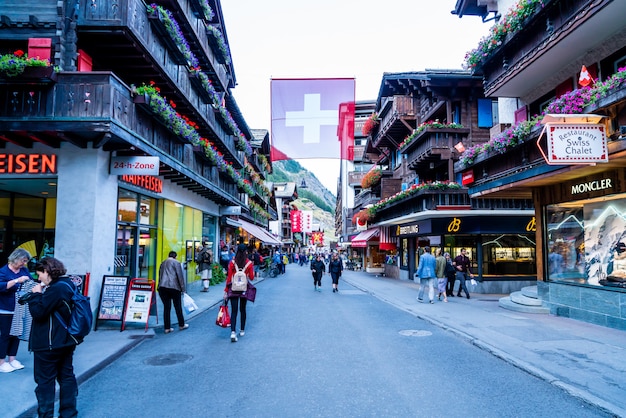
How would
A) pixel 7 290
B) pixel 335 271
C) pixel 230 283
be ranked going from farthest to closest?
1. pixel 335 271
2. pixel 230 283
3. pixel 7 290

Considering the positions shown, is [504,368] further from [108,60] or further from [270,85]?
[108,60]

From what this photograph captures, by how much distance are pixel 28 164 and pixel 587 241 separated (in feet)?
45.9

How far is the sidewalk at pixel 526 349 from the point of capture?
537 centimetres

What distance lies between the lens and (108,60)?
1223 centimetres

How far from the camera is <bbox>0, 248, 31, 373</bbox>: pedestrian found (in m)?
5.87

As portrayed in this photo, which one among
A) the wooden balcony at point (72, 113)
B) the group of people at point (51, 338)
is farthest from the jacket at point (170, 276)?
the group of people at point (51, 338)

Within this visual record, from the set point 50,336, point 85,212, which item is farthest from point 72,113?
point 50,336

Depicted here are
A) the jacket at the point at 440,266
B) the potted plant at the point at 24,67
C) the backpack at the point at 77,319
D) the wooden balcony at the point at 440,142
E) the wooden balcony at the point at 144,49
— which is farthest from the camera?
the wooden balcony at the point at 440,142

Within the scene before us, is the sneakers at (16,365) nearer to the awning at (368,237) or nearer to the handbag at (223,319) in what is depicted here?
the handbag at (223,319)

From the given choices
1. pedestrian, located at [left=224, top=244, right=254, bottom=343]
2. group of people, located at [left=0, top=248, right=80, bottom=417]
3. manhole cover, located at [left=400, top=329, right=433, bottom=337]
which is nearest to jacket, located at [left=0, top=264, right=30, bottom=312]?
group of people, located at [left=0, top=248, right=80, bottom=417]

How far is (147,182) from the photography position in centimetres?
1298

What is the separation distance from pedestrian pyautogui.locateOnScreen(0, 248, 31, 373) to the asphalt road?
4.32ft

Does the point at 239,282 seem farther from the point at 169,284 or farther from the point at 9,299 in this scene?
the point at 9,299

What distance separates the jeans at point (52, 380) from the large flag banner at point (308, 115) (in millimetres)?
7790
